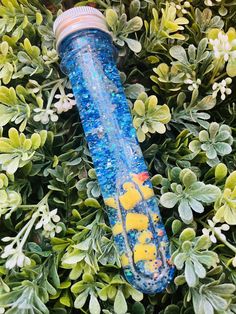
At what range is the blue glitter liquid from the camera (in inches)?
26.5

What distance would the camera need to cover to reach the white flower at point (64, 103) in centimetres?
75

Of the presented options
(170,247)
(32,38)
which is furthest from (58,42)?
(170,247)

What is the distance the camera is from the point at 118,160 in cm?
70

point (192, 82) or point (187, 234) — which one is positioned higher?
point (192, 82)

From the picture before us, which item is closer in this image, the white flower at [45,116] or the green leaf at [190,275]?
the green leaf at [190,275]

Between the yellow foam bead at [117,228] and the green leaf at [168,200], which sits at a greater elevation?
the green leaf at [168,200]

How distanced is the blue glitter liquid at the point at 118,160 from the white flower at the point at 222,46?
0.16m

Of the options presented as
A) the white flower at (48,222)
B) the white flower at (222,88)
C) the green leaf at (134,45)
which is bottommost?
the white flower at (48,222)

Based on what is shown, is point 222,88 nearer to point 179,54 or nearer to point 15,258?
point 179,54

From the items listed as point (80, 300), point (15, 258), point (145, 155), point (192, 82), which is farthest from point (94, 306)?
point (192, 82)

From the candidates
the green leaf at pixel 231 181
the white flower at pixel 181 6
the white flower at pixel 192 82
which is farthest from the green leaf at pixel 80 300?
the white flower at pixel 181 6

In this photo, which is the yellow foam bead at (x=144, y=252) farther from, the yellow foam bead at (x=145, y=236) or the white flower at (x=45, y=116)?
the white flower at (x=45, y=116)

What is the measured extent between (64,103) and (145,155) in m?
0.15

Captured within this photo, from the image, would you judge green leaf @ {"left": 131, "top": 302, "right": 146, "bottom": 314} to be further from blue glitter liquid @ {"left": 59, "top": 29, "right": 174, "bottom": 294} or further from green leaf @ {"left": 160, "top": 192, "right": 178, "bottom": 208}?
green leaf @ {"left": 160, "top": 192, "right": 178, "bottom": 208}
